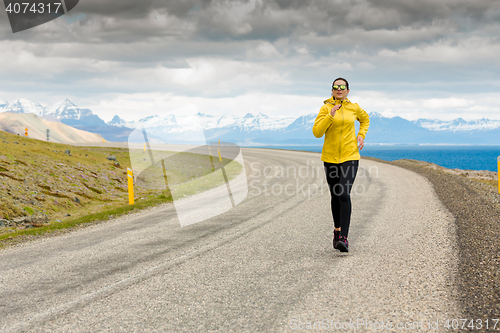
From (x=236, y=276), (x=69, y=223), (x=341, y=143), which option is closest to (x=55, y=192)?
(x=69, y=223)

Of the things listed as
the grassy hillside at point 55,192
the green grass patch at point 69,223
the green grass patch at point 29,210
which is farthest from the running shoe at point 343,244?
the green grass patch at point 29,210

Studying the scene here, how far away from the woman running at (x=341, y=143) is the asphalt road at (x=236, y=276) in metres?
0.82

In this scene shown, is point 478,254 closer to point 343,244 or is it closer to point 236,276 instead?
point 343,244

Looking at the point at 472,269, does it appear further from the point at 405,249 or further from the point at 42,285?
the point at 42,285

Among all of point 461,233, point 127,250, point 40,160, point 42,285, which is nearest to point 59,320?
point 42,285

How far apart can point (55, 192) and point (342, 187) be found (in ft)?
37.0

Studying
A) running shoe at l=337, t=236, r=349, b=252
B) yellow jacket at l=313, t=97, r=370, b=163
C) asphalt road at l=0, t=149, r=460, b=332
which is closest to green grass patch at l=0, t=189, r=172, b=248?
asphalt road at l=0, t=149, r=460, b=332

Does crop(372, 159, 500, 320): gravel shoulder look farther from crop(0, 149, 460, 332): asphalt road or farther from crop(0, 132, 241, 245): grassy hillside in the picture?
crop(0, 132, 241, 245): grassy hillside

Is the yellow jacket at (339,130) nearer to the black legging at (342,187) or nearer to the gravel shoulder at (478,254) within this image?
the black legging at (342,187)

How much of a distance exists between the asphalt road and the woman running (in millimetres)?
819

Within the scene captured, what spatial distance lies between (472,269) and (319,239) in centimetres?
235

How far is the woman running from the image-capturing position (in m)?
4.98

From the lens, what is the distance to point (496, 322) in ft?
10.2

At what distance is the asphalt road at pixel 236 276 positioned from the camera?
11.0 ft
